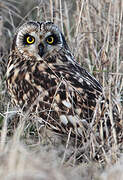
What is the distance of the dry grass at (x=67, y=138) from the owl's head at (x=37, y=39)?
0.41 meters

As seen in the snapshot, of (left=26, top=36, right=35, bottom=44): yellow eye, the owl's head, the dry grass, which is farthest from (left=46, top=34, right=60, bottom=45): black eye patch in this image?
the dry grass

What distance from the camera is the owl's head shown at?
3.23m

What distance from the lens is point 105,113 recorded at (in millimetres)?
3014

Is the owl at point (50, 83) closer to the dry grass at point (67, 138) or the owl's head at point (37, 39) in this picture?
the owl's head at point (37, 39)

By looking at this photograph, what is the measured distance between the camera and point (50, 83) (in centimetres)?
310

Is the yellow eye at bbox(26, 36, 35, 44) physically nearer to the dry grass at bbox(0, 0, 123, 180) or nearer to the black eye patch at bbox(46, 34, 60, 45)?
the black eye patch at bbox(46, 34, 60, 45)

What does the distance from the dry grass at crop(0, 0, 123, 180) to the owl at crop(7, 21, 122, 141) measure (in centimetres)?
10

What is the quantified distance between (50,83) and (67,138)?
398mm

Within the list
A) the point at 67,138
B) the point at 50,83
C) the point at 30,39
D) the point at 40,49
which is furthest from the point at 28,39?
the point at 67,138

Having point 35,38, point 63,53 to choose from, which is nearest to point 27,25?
point 35,38

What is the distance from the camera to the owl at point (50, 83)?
3.01 metres

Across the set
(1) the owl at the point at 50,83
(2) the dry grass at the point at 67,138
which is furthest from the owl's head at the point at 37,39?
(2) the dry grass at the point at 67,138

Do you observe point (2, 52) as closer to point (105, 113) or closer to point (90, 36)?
point (90, 36)

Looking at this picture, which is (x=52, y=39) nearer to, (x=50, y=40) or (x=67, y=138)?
(x=50, y=40)
